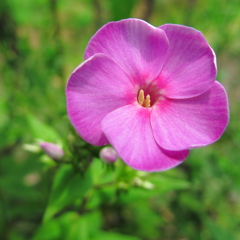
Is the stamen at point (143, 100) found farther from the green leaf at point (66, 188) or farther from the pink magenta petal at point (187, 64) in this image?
the green leaf at point (66, 188)

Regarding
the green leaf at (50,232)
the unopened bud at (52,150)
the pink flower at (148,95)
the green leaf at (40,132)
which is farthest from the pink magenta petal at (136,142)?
the green leaf at (50,232)

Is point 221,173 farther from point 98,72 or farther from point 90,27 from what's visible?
point 90,27

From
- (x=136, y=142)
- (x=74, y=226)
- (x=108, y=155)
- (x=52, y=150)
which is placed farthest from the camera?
(x=74, y=226)

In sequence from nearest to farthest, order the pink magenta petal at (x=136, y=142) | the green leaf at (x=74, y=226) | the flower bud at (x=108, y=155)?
the pink magenta petal at (x=136, y=142), the flower bud at (x=108, y=155), the green leaf at (x=74, y=226)

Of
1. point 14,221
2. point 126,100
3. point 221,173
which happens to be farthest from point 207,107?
point 14,221

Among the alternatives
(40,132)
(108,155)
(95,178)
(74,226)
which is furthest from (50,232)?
(108,155)

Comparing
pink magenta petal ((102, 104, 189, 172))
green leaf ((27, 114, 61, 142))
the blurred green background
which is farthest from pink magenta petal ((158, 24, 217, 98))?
green leaf ((27, 114, 61, 142))

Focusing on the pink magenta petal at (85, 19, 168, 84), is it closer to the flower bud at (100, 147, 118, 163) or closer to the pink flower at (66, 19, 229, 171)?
the pink flower at (66, 19, 229, 171)

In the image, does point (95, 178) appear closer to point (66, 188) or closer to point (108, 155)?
point (66, 188)
